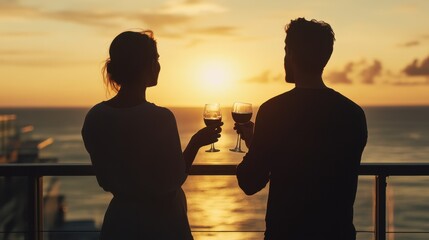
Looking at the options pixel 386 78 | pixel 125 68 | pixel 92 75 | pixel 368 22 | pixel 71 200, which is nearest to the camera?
pixel 125 68

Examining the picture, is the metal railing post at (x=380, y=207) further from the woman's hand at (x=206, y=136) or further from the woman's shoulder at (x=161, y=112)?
the woman's shoulder at (x=161, y=112)

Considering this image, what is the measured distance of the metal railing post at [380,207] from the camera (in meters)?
3.39

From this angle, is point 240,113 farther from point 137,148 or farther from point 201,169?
point 137,148

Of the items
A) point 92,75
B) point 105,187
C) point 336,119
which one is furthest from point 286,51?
point 92,75

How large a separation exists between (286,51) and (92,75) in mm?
77635

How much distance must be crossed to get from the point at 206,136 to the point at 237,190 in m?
54.0

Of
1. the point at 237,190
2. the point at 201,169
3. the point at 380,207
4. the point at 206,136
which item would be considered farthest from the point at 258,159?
the point at 237,190

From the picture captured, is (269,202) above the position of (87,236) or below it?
above

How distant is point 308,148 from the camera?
2.30 meters

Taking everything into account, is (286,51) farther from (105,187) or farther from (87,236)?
(87,236)

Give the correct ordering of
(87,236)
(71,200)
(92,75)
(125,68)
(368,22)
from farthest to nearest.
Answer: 1. (92,75)
2. (368,22)
3. (71,200)
4. (87,236)
5. (125,68)

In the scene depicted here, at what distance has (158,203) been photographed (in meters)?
2.34

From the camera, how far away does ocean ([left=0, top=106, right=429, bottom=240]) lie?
112 feet

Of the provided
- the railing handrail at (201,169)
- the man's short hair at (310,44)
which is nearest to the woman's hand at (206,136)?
the man's short hair at (310,44)
